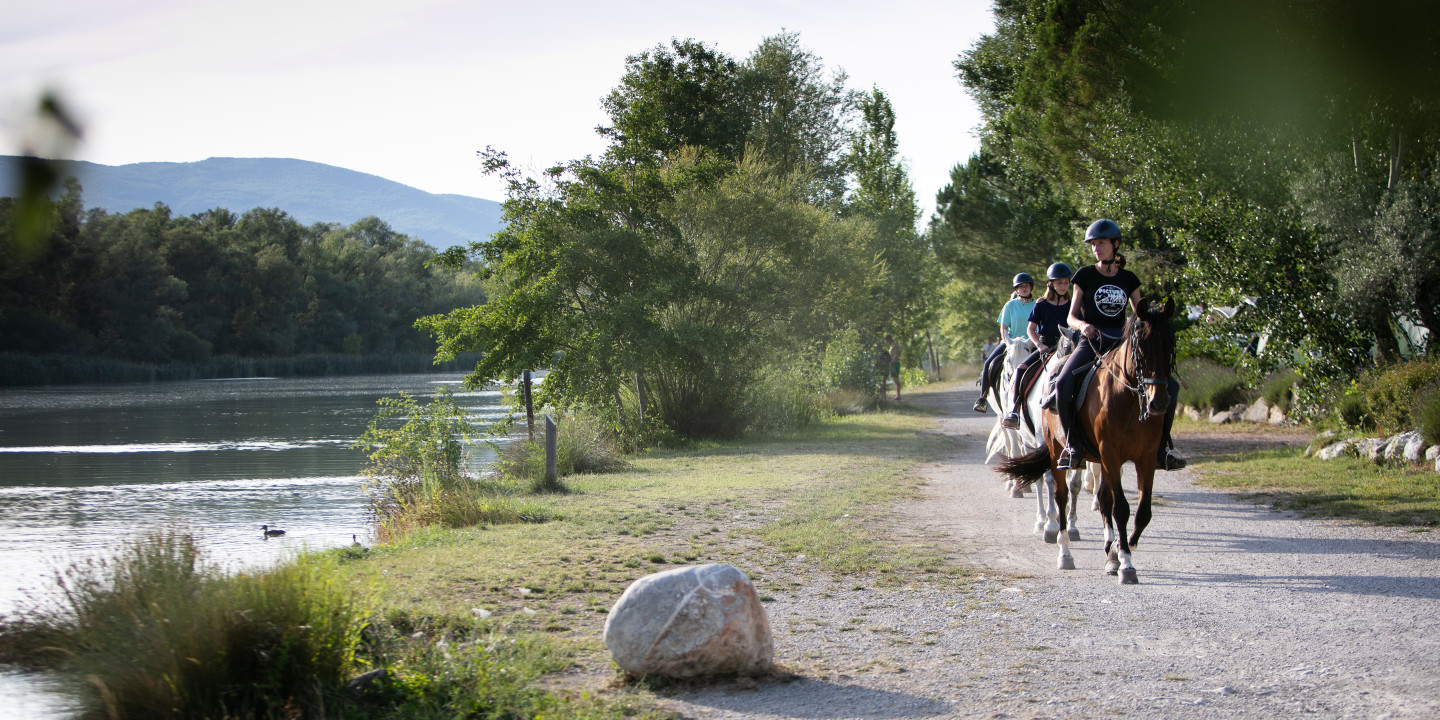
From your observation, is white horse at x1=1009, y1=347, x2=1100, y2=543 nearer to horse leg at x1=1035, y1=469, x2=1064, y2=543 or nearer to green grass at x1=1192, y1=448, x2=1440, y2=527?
horse leg at x1=1035, y1=469, x2=1064, y2=543

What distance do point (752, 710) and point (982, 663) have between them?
1.51m

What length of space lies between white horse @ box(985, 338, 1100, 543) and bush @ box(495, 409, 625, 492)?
7045 mm

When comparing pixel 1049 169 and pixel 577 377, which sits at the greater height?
pixel 1049 169

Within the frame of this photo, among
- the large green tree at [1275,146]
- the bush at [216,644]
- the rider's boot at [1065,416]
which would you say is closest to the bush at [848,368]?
the large green tree at [1275,146]

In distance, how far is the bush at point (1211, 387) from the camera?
23.6m

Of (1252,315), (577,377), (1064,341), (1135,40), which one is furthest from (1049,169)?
(1064,341)

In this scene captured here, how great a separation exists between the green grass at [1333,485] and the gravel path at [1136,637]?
104cm

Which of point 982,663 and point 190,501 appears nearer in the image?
point 982,663

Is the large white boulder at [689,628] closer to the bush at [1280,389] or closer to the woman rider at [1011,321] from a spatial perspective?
the woman rider at [1011,321]

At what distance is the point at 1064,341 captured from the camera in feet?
30.1

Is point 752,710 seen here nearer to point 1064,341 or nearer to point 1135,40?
point 1064,341

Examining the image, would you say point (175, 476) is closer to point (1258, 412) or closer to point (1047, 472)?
point (1047, 472)

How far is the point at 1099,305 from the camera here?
8453 mm

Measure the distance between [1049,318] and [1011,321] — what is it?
172 cm
